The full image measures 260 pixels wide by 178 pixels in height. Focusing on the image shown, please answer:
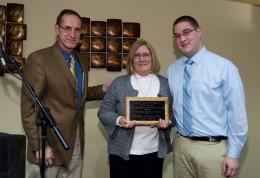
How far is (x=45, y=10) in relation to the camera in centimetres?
322

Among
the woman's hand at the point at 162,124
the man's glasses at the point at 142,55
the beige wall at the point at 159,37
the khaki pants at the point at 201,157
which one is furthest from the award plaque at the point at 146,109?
the beige wall at the point at 159,37

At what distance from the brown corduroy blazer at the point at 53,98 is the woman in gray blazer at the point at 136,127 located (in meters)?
0.28

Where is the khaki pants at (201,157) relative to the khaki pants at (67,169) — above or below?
above

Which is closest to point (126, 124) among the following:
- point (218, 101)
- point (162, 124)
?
point (162, 124)

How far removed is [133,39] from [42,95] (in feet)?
5.05

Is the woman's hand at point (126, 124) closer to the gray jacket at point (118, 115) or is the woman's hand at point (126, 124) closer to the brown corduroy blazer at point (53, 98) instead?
the gray jacket at point (118, 115)

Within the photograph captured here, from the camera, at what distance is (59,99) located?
7.48 ft

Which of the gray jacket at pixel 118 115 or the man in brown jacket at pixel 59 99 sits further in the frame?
the gray jacket at pixel 118 115

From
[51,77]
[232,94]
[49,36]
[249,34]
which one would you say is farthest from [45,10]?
[249,34]

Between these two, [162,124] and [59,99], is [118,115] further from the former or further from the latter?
[59,99]

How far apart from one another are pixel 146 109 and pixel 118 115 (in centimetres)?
22

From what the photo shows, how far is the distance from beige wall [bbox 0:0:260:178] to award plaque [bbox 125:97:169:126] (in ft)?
3.83

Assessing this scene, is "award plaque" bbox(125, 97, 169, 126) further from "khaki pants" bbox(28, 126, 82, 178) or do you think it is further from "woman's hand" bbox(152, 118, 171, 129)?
"khaki pants" bbox(28, 126, 82, 178)

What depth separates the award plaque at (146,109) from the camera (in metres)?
2.33
